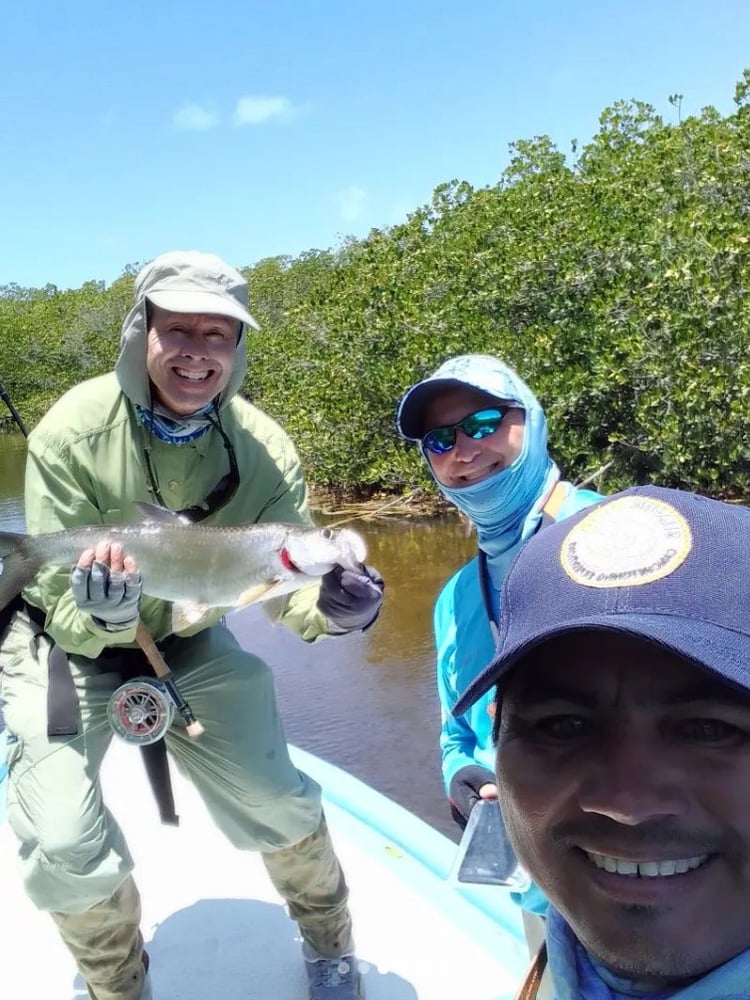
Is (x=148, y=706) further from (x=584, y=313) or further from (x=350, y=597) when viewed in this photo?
(x=584, y=313)

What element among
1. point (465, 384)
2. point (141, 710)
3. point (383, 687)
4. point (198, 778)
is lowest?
point (383, 687)

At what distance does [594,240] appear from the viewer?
1195 centimetres

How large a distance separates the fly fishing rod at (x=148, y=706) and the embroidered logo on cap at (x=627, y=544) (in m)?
1.94

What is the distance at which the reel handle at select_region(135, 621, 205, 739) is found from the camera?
9.15ft

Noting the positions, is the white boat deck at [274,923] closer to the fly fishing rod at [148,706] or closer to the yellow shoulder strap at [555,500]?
the fly fishing rod at [148,706]

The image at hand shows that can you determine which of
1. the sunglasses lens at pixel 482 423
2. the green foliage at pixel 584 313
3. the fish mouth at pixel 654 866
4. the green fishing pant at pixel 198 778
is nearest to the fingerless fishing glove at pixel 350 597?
the green fishing pant at pixel 198 778

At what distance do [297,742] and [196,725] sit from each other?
4882 mm

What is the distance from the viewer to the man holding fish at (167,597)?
2646 mm

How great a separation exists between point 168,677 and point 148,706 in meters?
0.11

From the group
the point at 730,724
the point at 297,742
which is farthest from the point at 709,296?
the point at 730,724

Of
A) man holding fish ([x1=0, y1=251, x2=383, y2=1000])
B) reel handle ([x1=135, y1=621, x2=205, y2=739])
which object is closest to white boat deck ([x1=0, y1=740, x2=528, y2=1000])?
man holding fish ([x1=0, y1=251, x2=383, y2=1000])

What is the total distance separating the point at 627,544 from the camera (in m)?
1.07

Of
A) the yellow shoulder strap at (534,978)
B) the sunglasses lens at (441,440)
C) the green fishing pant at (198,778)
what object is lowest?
the green fishing pant at (198,778)

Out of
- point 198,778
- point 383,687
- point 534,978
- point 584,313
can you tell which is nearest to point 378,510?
point 584,313
